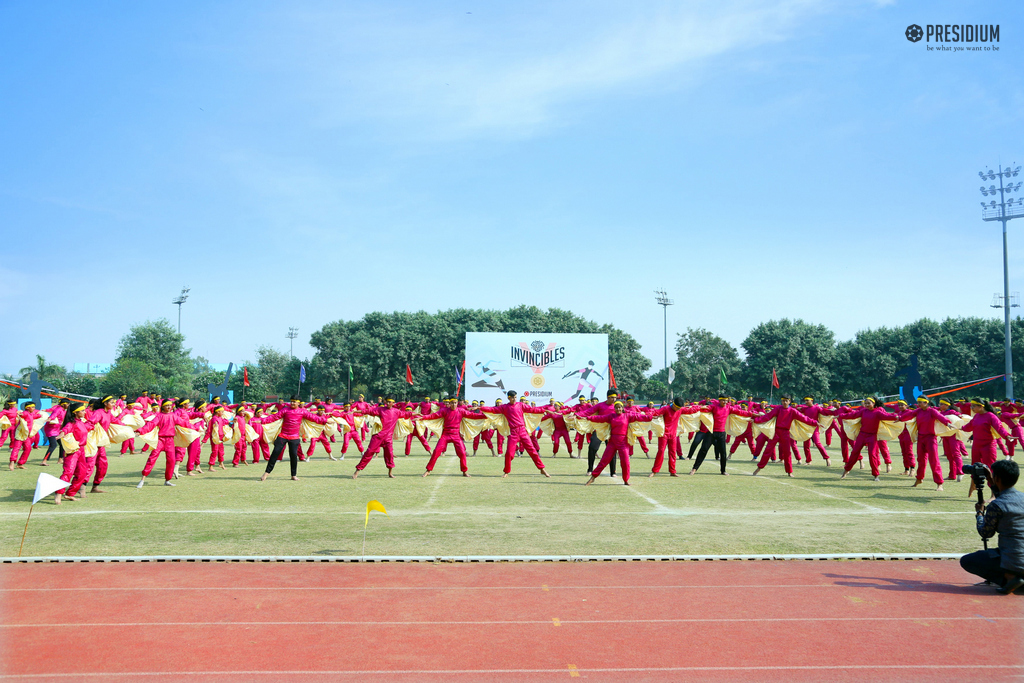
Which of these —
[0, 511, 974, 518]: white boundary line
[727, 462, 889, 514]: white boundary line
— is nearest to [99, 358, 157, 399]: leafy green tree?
[0, 511, 974, 518]: white boundary line

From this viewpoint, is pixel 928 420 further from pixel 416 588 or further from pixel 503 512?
pixel 416 588

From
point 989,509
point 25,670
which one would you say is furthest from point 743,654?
point 25,670

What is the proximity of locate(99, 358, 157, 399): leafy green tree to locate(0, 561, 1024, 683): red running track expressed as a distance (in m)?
64.4

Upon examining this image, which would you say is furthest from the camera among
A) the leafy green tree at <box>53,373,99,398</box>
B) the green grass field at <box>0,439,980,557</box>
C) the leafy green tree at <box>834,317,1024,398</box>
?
the leafy green tree at <box>53,373,99,398</box>

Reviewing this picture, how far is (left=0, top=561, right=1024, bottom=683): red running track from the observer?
197 inches

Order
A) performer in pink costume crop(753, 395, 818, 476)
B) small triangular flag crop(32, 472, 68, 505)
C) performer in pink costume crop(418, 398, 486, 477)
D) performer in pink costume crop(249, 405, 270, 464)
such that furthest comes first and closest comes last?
1. performer in pink costume crop(249, 405, 270, 464)
2. performer in pink costume crop(753, 395, 818, 476)
3. performer in pink costume crop(418, 398, 486, 477)
4. small triangular flag crop(32, 472, 68, 505)

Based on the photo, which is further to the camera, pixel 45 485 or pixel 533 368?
pixel 533 368

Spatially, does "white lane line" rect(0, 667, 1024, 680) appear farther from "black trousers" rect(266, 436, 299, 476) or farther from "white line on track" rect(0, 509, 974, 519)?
"black trousers" rect(266, 436, 299, 476)

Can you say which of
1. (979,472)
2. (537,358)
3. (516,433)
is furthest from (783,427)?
(537,358)

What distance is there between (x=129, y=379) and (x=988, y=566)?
2781 inches

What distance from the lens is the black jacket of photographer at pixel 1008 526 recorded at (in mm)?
6625

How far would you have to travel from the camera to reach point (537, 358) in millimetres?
43406

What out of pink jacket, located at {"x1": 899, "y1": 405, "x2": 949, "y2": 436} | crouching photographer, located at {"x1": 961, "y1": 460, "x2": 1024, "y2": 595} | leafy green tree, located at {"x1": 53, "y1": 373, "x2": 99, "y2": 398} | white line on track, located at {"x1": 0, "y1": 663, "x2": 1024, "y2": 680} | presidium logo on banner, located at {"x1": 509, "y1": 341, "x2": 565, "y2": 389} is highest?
presidium logo on banner, located at {"x1": 509, "y1": 341, "x2": 565, "y2": 389}

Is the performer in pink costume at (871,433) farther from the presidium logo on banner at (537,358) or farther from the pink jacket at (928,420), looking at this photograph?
the presidium logo on banner at (537,358)
